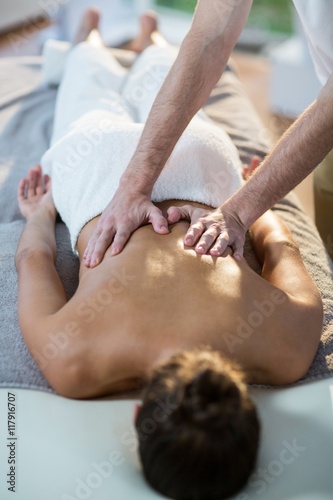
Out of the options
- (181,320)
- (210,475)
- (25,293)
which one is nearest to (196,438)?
(210,475)

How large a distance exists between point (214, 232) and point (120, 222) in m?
0.24

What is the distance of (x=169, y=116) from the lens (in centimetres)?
172

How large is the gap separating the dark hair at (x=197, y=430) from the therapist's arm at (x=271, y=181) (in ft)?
1.40

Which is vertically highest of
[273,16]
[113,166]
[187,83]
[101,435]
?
[187,83]

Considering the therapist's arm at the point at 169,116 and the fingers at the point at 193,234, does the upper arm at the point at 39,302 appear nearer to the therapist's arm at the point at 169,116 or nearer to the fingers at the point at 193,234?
the therapist's arm at the point at 169,116

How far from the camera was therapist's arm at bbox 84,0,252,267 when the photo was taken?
1568mm

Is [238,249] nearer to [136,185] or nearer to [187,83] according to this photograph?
[136,185]

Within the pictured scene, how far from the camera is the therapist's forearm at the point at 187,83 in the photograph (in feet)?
5.48

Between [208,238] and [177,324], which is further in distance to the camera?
[208,238]

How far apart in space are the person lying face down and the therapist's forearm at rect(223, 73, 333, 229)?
0.14 metres

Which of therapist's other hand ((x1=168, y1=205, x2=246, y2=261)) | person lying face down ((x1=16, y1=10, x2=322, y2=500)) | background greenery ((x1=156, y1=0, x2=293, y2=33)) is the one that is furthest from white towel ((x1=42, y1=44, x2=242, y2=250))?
background greenery ((x1=156, y1=0, x2=293, y2=33))

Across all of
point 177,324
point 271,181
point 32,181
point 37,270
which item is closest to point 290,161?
point 271,181

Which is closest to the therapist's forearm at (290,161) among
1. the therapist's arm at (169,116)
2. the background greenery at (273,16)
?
the therapist's arm at (169,116)

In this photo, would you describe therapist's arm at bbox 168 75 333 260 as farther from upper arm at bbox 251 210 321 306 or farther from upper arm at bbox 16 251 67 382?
upper arm at bbox 16 251 67 382
